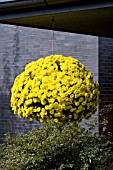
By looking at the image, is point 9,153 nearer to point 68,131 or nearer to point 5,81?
point 68,131

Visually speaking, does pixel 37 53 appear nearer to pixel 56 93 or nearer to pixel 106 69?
pixel 106 69

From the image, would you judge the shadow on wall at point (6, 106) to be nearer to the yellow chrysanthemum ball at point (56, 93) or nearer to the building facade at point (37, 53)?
the building facade at point (37, 53)

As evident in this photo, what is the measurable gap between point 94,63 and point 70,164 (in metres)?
2.61

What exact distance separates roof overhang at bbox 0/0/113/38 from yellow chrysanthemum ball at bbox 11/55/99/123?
41.5 inches

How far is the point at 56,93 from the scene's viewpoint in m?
4.29

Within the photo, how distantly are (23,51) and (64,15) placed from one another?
3.56ft

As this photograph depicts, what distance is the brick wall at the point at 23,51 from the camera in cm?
677

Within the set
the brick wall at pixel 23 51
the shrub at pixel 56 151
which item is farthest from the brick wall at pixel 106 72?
the shrub at pixel 56 151

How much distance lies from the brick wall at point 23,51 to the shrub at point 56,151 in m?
2.15

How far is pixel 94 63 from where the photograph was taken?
263 inches

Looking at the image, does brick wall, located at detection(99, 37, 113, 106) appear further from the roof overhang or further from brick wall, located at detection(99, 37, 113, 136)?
the roof overhang

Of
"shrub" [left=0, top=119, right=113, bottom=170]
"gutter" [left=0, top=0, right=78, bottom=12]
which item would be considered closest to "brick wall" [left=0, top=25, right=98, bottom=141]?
"gutter" [left=0, top=0, right=78, bottom=12]

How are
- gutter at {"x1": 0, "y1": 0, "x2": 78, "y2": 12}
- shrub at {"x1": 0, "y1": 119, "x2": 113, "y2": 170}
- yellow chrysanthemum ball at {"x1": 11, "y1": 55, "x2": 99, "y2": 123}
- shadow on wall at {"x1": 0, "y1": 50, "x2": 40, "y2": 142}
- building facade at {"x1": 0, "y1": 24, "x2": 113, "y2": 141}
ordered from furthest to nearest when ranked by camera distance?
shadow on wall at {"x1": 0, "y1": 50, "x2": 40, "y2": 142}
building facade at {"x1": 0, "y1": 24, "x2": 113, "y2": 141}
gutter at {"x1": 0, "y1": 0, "x2": 78, "y2": 12}
shrub at {"x1": 0, "y1": 119, "x2": 113, "y2": 170}
yellow chrysanthemum ball at {"x1": 11, "y1": 55, "x2": 99, "y2": 123}

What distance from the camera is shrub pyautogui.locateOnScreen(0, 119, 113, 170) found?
177 inches
